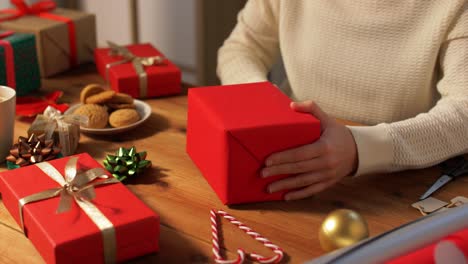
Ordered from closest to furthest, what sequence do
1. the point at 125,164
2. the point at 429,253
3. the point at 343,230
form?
the point at 429,253, the point at 343,230, the point at 125,164

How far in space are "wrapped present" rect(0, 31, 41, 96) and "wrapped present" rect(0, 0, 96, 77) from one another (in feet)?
0.28

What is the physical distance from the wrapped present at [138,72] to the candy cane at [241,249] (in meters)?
0.53

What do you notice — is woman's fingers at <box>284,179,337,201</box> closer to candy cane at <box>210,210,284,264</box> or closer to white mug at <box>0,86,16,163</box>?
candy cane at <box>210,210,284,264</box>

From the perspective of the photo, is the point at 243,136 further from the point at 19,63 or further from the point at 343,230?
the point at 19,63

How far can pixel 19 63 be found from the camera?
4.27 feet

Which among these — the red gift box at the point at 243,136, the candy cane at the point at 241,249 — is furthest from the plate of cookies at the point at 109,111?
the candy cane at the point at 241,249

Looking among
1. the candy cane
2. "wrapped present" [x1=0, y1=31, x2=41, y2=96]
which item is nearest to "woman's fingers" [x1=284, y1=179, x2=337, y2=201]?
the candy cane

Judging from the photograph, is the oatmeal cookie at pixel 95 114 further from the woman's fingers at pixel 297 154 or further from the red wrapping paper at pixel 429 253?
the red wrapping paper at pixel 429 253

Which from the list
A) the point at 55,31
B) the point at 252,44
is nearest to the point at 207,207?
the point at 252,44

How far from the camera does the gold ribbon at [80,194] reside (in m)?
0.72

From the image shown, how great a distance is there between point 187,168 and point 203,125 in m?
0.11

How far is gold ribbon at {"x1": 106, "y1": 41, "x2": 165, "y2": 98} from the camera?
1296 millimetres

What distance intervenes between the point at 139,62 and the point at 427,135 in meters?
0.68

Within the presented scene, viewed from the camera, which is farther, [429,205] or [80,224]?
[429,205]
